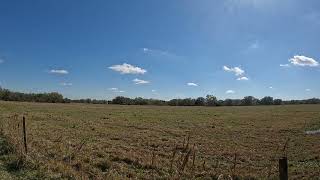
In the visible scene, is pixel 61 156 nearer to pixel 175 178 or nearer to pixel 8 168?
pixel 8 168

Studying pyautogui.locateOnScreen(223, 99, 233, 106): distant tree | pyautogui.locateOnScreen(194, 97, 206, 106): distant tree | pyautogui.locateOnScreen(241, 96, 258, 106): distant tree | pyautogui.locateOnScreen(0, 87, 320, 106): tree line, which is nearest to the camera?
pyautogui.locateOnScreen(0, 87, 320, 106): tree line

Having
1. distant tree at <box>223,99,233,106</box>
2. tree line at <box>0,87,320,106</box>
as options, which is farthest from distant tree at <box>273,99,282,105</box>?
distant tree at <box>223,99,233,106</box>

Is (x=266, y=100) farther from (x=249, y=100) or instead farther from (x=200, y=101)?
(x=200, y=101)

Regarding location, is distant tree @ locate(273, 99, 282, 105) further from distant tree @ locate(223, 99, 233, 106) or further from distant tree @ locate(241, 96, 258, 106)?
distant tree @ locate(223, 99, 233, 106)

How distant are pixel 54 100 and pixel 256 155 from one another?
127908 millimetres

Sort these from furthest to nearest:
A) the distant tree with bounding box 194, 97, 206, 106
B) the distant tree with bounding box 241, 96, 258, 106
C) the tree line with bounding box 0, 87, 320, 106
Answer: the distant tree with bounding box 241, 96, 258, 106 → the distant tree with bounding box 194, 97, 206, 106 → the tree line with bounding box 0, 87, 320, 106

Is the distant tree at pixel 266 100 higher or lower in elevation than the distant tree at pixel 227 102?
higher

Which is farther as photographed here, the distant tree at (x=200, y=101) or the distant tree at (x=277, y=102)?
the distant tree at (x=277, y=102)

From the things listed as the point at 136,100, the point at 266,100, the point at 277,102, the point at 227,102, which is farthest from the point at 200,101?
the point at 266,100

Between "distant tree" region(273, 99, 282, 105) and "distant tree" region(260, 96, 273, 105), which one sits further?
"distant tree" region(260, 96, 273, 105)

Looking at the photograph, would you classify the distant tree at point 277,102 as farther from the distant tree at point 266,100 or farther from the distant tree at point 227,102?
the distant tree at point 227,102

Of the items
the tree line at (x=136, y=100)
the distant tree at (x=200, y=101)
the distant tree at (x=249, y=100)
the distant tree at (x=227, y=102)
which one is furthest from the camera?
the distant tree at (x=249, y=100)

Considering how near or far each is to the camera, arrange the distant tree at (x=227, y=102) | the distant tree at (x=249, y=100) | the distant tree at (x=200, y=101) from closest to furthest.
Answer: the distant tree at (x=200, y=101) < the distant tree at (x=227, y=102) < the distant tree at (x=249, y=100)

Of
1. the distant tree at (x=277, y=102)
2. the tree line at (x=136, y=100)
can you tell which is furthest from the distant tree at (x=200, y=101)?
the distant tree at (x=277, y=102)
